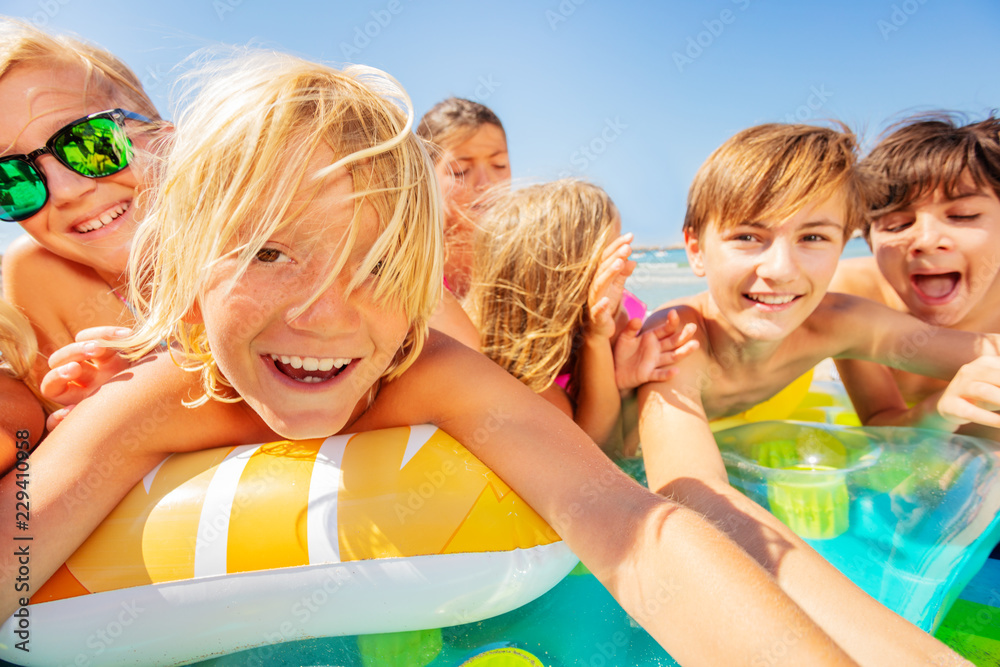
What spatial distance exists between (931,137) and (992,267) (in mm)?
675

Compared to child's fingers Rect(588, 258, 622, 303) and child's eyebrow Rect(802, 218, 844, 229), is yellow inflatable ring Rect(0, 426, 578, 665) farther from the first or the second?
child's eyebrow Rect(802, 218, 844, 229)

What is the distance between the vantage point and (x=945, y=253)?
2736mm

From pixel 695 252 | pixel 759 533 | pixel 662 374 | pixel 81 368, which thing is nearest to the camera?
pixel 759 533

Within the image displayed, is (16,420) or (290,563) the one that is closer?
(290,563)

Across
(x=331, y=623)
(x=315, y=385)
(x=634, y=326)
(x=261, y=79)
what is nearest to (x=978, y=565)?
(x=634, y=326)

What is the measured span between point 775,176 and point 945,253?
3.85 feet

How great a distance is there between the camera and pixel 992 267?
2.75 m

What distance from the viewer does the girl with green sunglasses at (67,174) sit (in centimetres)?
198

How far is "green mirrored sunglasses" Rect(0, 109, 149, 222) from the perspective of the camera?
199 centimetres

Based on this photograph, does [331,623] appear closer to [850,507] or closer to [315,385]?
[315,385]

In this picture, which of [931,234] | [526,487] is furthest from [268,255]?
[931,234]

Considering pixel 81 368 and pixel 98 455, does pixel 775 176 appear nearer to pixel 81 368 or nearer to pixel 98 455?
pixel 98 455

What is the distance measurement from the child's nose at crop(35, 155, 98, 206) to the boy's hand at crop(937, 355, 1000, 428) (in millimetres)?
3148

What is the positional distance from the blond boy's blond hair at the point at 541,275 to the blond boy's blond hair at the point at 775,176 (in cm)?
42
